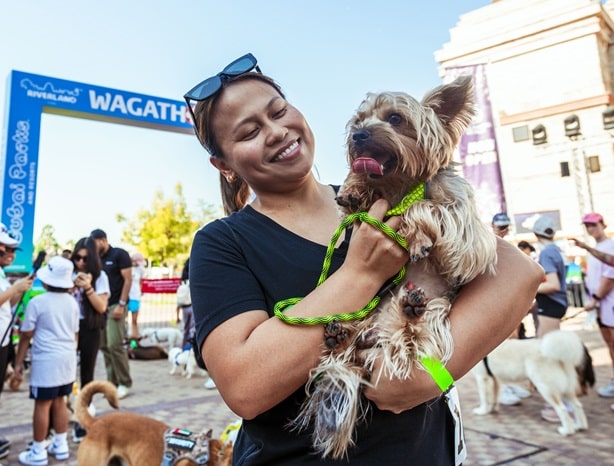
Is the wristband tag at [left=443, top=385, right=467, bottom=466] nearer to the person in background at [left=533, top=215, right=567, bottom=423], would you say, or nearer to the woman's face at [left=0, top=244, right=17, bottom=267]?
the person in background at [left=533, top=215, right=567, bottom=423]

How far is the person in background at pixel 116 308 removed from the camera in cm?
802

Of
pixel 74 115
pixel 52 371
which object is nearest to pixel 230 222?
pixel 52 371

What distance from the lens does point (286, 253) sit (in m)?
1.67

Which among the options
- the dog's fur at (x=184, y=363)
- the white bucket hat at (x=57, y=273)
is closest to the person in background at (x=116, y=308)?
the dog's fur at (x=184, y=363)

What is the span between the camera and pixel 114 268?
27.0 feet

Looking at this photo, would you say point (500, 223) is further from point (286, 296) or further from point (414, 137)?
point (286, 296)

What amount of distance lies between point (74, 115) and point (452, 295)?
1253 cm

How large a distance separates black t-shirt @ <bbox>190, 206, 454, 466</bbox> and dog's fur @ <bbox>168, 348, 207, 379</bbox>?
8845mm

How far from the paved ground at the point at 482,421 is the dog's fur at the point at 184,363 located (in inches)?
9.6

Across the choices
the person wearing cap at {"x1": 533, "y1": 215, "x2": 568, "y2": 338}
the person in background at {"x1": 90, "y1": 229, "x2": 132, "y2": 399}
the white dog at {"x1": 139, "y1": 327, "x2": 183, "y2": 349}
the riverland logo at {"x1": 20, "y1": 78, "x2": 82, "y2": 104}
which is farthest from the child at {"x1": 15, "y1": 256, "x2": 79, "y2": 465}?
the white dog at {"x1": 139, "y1": 327, "x2": 183, "y2": 349}

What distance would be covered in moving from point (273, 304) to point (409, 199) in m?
0.66

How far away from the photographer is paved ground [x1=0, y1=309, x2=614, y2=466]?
538 cm

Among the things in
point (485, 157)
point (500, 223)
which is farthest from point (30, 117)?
point (485, 157)

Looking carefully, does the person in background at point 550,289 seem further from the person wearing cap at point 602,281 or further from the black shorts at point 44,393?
the black shorts at point 44,393
